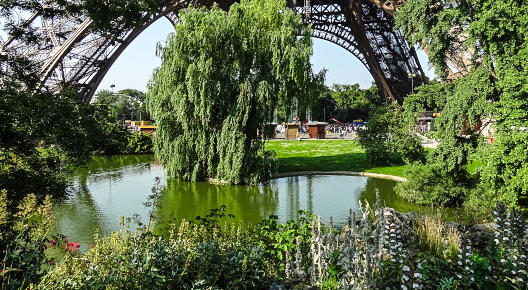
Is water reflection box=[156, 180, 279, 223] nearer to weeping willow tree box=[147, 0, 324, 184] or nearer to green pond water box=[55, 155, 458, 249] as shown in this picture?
green pond water box=[55, 155, 458, 249]

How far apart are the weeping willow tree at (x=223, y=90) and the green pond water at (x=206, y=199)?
1.00m

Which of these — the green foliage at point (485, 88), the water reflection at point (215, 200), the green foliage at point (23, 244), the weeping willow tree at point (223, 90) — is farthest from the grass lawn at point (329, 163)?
the green foliage at point (23, 244)

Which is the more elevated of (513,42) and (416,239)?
(513,42)

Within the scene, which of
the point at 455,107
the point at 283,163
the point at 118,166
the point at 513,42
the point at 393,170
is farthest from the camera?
the point at 118,166

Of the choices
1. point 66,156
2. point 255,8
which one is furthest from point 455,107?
point 255,8

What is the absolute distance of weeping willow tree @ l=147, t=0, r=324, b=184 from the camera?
1362 cm

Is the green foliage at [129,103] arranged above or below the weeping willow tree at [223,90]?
above

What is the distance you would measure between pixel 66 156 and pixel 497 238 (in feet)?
20.4

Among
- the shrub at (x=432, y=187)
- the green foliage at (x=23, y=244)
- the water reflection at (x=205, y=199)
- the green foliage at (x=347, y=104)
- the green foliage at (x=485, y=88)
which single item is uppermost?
the green foliage at (x=347, y=104)

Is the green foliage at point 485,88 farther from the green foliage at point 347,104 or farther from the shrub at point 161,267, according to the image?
the green foliage at point 347,104

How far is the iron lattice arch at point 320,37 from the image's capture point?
17812 millimetres

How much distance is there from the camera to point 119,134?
6086 millimetres

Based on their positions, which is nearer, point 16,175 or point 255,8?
point 16,175

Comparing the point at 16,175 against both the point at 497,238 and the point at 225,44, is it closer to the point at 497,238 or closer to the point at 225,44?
the point at 497,238
